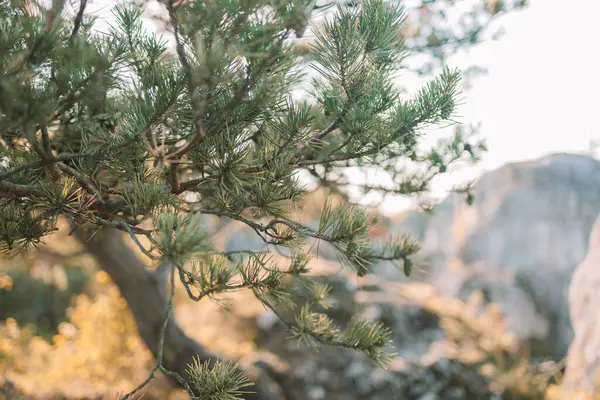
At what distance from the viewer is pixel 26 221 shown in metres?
0.89

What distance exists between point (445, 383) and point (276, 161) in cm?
234

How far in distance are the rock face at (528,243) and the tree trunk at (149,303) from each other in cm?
246

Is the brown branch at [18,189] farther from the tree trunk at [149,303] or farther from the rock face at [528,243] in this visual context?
the rock face at [528,243]

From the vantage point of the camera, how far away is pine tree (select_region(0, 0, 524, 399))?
62 cm

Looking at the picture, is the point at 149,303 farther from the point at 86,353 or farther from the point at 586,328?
the point at 586,328

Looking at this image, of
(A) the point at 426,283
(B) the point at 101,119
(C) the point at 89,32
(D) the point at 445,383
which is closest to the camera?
(C) the point at 89,32

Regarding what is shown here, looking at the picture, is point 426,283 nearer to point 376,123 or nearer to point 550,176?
point 550,176

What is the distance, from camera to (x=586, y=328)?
2965 millimetres

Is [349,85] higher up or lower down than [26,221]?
higher up

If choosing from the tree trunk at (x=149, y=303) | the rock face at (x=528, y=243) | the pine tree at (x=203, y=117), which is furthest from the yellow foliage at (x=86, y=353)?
the rock face at (x=528, y=243)

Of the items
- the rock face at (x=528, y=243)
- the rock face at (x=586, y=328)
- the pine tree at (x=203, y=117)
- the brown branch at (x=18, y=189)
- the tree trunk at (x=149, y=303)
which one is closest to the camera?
the pine tree at (x=203, y=117)

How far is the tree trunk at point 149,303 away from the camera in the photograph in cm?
229

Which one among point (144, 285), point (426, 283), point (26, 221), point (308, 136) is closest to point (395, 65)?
point (308, 136)

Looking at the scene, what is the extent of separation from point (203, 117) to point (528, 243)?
4.43 meters
